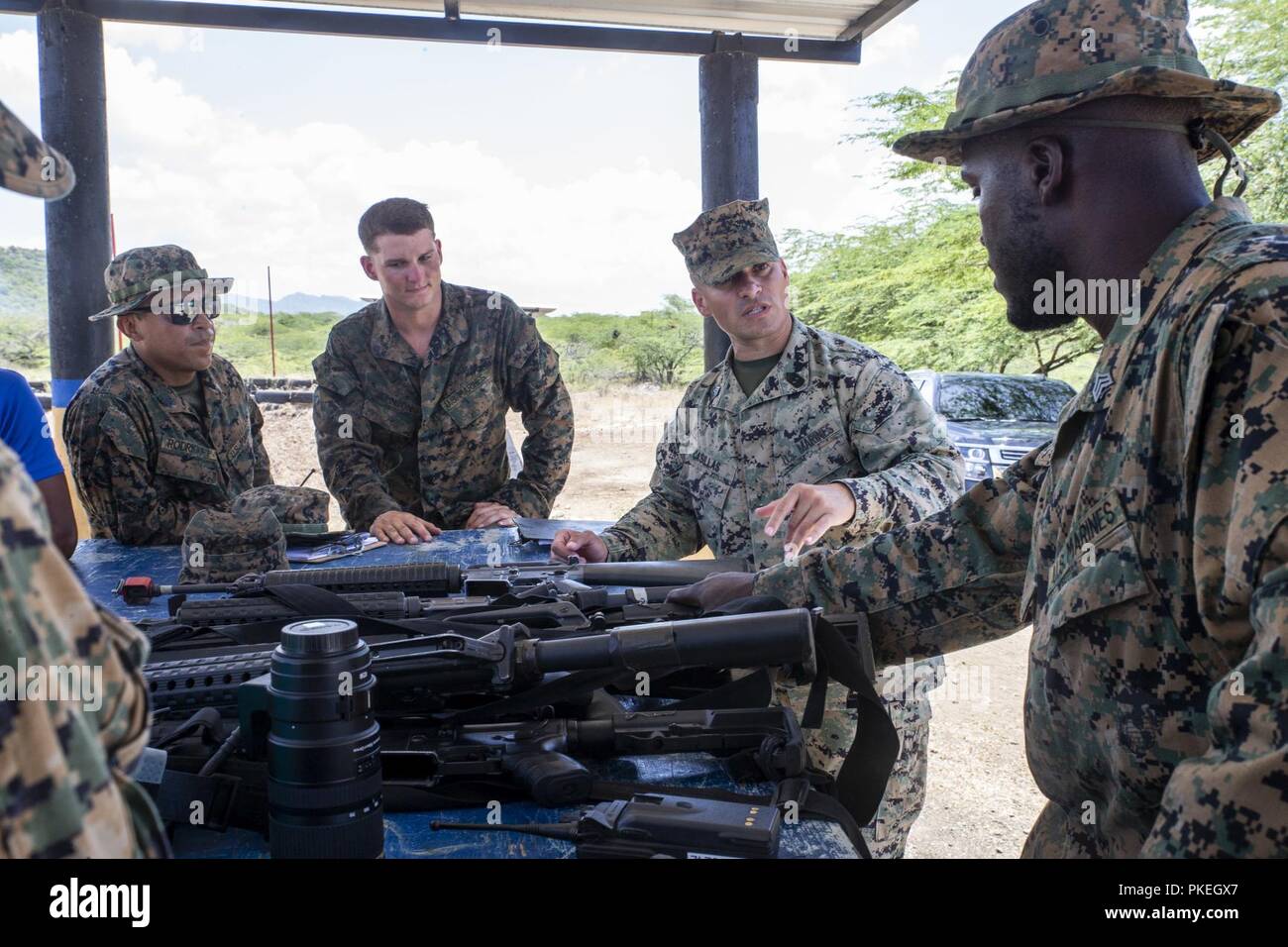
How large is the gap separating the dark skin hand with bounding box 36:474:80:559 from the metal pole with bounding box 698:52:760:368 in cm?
330

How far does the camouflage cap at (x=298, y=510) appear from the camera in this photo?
371cm

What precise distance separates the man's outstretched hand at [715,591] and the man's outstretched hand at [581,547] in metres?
0.97

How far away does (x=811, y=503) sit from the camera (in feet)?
8.49

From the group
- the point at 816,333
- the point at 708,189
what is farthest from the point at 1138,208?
the point at 708,189

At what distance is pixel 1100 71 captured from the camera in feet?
4.85

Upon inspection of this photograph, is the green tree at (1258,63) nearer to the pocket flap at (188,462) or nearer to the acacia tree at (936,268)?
the acacia tree at (936,268)

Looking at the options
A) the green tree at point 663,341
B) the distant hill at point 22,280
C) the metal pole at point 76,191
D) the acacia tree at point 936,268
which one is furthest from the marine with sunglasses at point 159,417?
the distant hill at point 22,280

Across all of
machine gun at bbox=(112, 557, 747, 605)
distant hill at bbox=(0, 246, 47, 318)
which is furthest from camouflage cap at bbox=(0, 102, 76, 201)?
distant hill at bbox=(0, 246, 47, 318)

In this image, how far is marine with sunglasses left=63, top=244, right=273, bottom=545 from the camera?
12.8ft

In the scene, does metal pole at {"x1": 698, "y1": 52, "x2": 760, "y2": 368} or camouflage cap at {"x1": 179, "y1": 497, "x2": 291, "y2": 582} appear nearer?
camouflage cap at {"x1": 179, "y1": 497, "x2": 291, "y2": 582}

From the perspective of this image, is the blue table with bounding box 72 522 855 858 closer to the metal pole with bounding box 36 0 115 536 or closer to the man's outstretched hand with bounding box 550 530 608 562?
the man's outstretched hand with bounding box 550 530 608 562

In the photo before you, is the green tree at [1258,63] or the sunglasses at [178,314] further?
the green tree at [1258,63]

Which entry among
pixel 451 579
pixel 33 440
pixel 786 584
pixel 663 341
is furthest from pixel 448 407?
pixel 663 341
